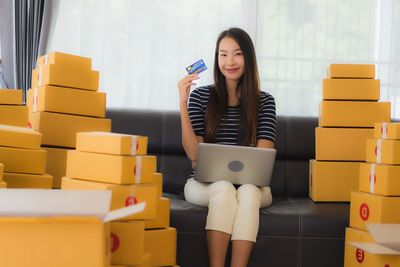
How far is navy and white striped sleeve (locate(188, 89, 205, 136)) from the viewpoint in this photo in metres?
2.68

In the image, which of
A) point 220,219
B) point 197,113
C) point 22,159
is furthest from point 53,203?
point 197,113

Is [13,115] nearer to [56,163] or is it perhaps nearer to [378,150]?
[56,163]

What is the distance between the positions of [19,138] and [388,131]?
54.3 inches

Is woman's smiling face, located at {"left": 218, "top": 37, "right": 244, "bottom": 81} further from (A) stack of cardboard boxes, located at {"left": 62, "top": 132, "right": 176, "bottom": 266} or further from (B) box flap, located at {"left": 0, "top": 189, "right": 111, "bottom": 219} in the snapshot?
(B) box flap, located at {"left": 0, "top": 189, "right": 111, "bottom": 219}

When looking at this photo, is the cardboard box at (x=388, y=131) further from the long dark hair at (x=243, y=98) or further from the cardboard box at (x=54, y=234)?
the cardboard box at (x=54, y=234)

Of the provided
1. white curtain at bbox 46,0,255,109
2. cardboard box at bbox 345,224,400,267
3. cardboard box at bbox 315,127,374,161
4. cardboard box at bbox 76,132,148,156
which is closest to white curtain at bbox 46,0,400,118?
white curtain at bbox 46,0,255,109

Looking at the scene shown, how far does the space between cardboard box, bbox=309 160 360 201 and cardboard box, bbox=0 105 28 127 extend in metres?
1.33

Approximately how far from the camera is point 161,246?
6.70 ft

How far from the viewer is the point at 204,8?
3596 millimetres

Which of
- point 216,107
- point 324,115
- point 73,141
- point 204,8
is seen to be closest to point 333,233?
point 324,115

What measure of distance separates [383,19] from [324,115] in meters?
1.34

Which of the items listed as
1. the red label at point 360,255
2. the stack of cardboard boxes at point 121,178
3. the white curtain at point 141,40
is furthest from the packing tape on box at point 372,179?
the white curtain at point 141,40

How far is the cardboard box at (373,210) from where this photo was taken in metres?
2.17

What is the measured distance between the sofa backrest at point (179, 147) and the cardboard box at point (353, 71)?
379 mm
